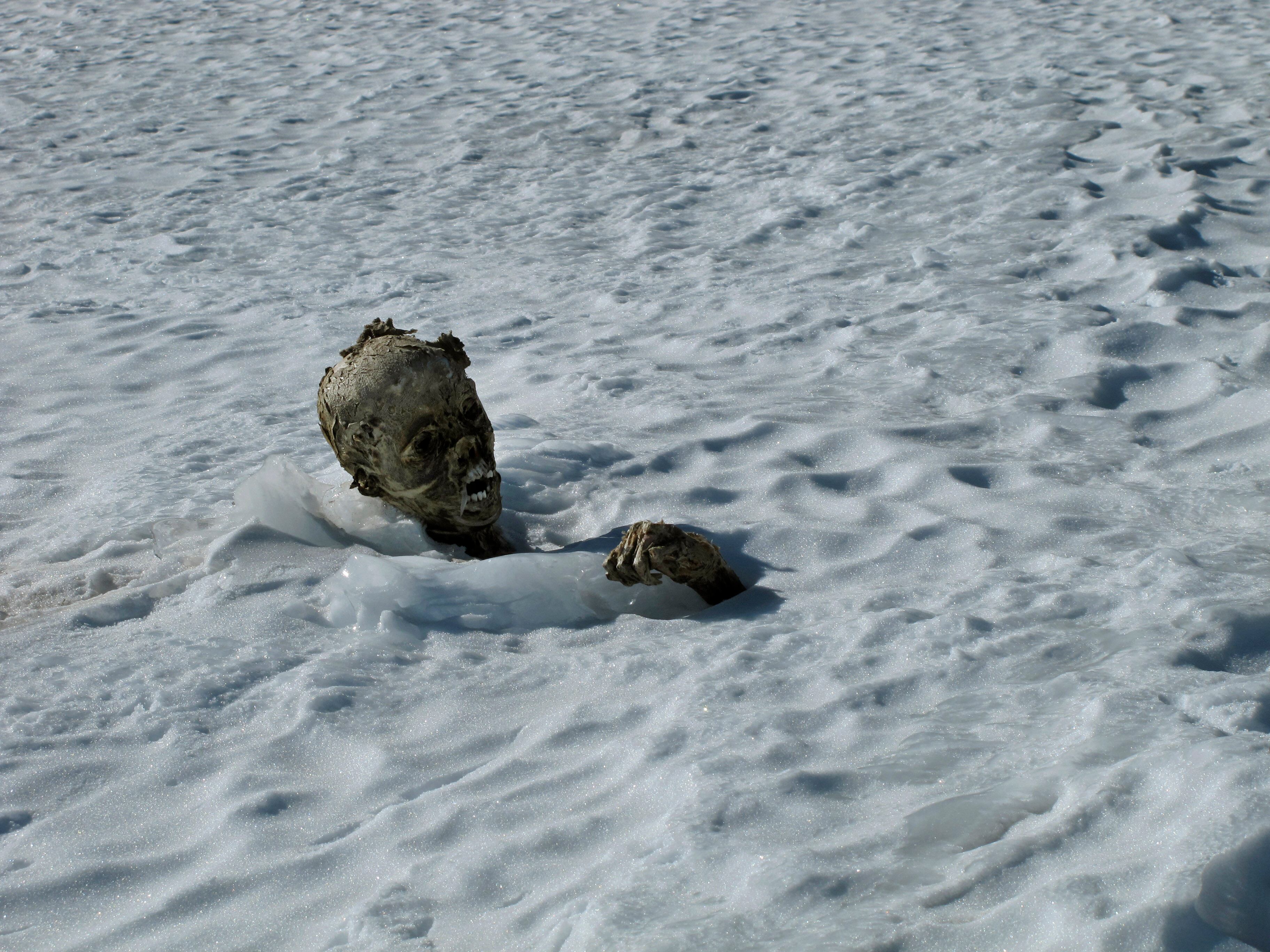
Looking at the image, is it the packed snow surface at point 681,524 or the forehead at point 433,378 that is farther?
the forehead at point 433,378

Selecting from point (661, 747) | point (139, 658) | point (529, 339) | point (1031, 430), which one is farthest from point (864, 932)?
point (529, 339)

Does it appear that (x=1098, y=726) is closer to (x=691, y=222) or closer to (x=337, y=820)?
(x=337, y=820)

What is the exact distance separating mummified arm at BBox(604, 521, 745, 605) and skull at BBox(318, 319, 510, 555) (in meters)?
0.45

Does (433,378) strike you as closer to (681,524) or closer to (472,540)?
(472,540)

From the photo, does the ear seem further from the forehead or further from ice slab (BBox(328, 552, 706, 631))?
ice slab (BBox(328, 552, 706, 631))

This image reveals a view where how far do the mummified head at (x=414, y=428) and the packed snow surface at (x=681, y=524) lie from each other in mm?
161

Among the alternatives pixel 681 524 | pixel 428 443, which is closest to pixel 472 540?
pixel 428 443

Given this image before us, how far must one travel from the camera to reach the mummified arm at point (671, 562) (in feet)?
8.52

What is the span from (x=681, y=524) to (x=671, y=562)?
50cm

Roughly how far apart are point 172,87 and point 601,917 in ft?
28.3

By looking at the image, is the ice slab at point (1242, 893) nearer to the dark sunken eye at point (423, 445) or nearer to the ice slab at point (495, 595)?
the ice slab at point (495, 595)

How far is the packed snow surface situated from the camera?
5.68ft

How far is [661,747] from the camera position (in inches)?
81.7

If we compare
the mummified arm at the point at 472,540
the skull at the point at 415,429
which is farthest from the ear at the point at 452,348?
the mummified arm at the point at 472,540
